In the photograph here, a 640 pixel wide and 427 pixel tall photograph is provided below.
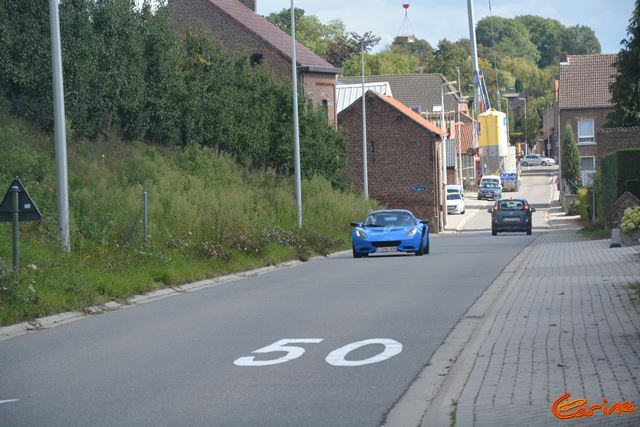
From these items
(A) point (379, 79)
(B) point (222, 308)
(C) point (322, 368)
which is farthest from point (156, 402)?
(A) point (379, 79)

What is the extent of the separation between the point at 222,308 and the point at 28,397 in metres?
7.77

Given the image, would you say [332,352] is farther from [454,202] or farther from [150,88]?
[454,202]

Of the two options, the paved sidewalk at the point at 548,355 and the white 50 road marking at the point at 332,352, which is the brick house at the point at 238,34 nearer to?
the paved sidewalk at the point at 548,355

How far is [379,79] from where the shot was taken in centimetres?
11969

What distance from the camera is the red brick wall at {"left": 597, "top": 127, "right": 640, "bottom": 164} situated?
54.1 m

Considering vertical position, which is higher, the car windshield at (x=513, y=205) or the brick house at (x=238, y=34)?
the brick house at (x=238, y=34)

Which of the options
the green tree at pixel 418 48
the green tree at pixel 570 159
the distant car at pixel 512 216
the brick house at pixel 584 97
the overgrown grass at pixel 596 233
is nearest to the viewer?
the overgrown grass at pixel 596 233

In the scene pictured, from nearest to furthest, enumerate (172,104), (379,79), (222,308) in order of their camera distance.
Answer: (222,308)
(172,104)
(379,79)

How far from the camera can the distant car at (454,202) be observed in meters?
86.5

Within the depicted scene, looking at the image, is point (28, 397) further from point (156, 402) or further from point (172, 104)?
point (172, 104)

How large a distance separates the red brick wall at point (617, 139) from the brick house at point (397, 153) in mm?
19932

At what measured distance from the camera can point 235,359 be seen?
11547mm

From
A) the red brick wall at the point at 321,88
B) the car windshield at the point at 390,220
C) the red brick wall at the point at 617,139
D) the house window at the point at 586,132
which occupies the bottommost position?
the car windshield at the point at 390,220

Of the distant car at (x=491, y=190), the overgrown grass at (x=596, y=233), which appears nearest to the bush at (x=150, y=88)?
the overgrown grass at (x=596, y=233)
